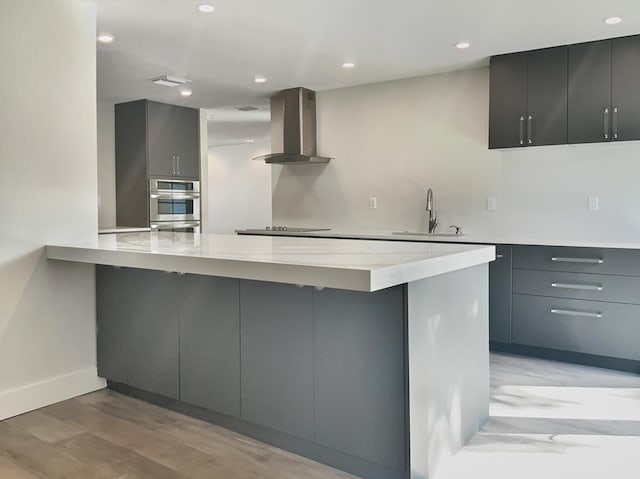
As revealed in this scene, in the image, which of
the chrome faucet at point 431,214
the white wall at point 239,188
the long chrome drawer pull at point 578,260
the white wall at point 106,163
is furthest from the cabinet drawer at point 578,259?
the white wall at point 239,188

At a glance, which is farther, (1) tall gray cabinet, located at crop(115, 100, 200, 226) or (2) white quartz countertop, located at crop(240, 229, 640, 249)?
(1) tall gray cabinet, located at crop(115, 100, 200, 226)

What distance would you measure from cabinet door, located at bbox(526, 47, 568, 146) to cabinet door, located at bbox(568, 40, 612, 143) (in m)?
0.05

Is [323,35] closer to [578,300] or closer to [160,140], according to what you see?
[578,300]

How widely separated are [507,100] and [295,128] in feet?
6.71

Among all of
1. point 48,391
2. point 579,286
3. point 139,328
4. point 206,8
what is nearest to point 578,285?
point 579,286

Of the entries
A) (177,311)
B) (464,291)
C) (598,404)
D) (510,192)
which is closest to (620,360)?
(598,404)

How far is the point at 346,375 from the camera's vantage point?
2.02 metres

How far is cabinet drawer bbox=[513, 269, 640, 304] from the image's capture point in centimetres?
335

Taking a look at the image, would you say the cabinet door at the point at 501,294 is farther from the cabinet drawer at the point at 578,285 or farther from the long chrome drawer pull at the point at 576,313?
the long chrome drawer pull at the point at 576,313

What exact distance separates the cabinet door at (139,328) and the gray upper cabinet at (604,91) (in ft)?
A: 9.91

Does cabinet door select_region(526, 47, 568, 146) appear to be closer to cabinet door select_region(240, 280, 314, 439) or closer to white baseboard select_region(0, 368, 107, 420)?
cabinet door select_region(240, 280, 314, 439)

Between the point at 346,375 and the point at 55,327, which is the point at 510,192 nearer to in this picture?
the point at 346,375

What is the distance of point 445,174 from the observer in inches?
185

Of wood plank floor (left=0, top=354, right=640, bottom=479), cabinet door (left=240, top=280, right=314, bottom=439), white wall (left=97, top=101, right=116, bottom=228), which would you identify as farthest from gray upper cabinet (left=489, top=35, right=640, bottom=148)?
white wall (left=97, top=101, right=116, bottom=228)
